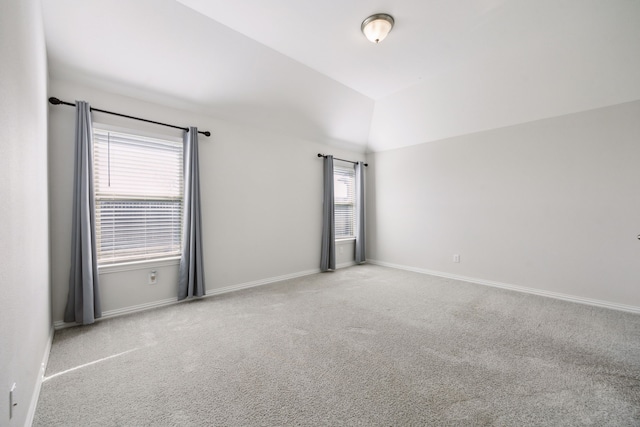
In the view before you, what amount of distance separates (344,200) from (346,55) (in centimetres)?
283

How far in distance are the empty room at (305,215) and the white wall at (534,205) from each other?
27mm

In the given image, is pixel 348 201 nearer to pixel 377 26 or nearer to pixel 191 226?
pixel 191 226

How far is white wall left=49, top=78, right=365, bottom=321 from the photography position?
2541 millimetres

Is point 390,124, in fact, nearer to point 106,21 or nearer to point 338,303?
point 338,303

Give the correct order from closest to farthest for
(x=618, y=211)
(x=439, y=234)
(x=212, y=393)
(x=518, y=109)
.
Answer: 1. (x=212, y=393)
2. (x=618, y=211)
3. (x=518, y=109)
4. (x=439, y=234)

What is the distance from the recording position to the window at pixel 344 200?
5293mm

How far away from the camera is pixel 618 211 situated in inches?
119

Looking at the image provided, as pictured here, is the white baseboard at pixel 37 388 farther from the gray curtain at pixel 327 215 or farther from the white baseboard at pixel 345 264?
the white baseboard at pixel 345 264

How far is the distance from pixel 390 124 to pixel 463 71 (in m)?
1.49

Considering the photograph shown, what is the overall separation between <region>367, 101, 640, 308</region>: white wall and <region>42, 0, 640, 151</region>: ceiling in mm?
326

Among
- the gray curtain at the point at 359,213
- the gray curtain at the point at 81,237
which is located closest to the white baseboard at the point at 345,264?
the gray curtain at the point at 359,213

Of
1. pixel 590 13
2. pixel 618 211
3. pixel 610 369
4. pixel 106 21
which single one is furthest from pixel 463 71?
pixel 106 21

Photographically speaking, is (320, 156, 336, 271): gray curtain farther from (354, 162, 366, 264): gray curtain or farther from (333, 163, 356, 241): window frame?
(354, 162, 366, 264): gray curtain

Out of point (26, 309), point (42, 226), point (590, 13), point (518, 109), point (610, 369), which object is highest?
point (590, 13)
